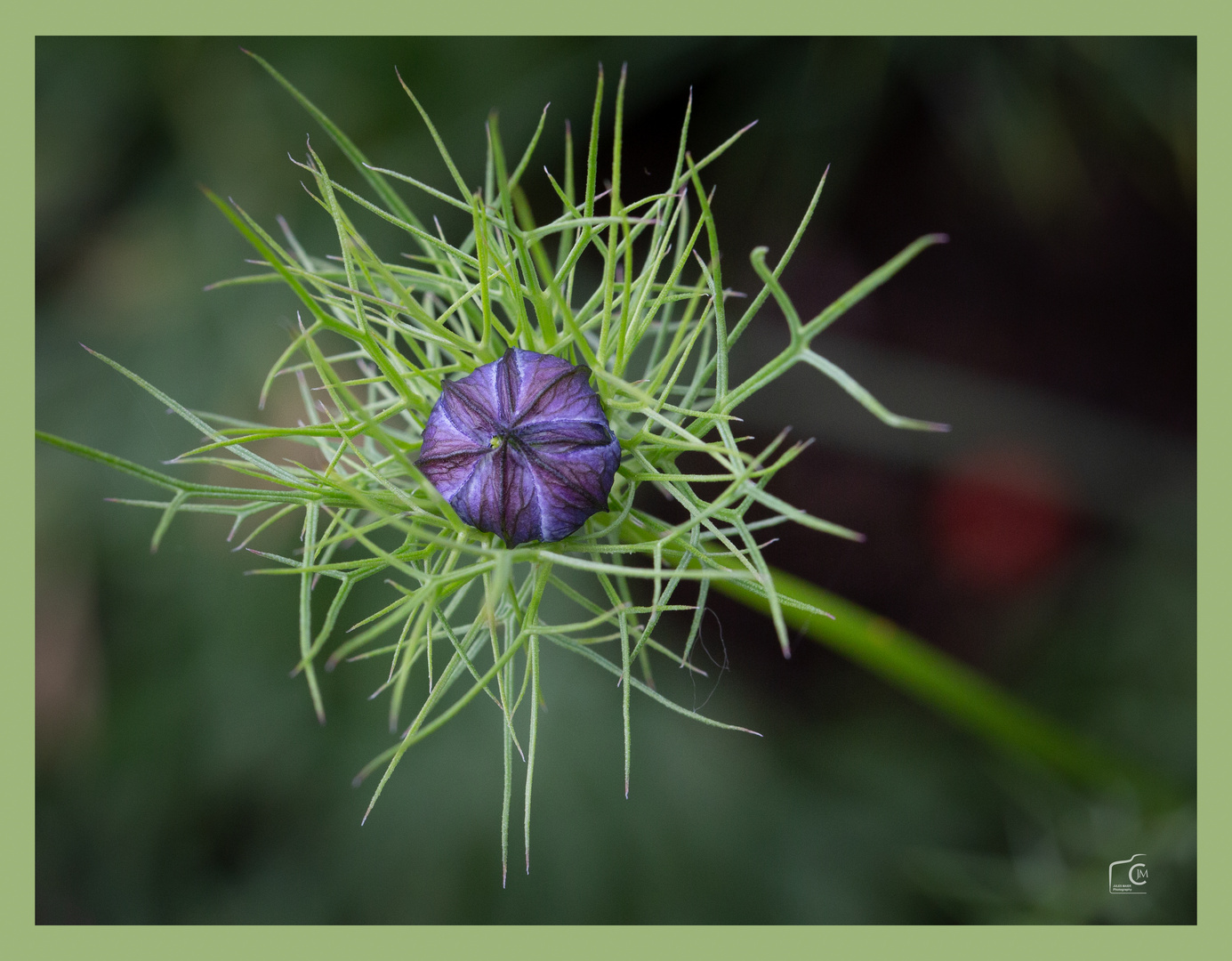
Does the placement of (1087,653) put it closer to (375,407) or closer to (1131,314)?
(1131,314)

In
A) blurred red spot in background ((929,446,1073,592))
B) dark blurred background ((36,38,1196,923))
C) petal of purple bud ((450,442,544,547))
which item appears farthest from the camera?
blurred red spot in background ((929,446,1073,592))

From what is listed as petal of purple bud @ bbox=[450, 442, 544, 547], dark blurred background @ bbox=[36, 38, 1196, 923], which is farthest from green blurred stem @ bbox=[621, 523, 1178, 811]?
dark blurred background @ bbox=[36, 38, 1196, 923]

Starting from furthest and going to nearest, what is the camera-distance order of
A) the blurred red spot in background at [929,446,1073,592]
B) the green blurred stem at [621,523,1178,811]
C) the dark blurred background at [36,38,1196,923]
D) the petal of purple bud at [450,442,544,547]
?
1. the blurred red spot in background at [929,446,1073,592]
2. the dark blurred background at [36,38,1196,923]
3. the green blurred stem at [621,523,1178,811]
4. the petal of purple bud at [450,442,544,547]

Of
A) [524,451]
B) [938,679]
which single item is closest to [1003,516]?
[938,679]

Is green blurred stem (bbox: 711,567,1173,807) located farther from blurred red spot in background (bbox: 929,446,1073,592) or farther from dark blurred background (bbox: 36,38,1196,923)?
blurred red spot in background (bbox: 929,446,1073,592)

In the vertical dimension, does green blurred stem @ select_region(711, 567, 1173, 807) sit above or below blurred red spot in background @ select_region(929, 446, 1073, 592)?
below

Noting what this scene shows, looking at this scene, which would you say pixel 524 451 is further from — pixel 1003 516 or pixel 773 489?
pixel 1003 516

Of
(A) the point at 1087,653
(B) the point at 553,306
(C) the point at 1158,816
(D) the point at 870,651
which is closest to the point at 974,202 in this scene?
(A) the point at 1087,653

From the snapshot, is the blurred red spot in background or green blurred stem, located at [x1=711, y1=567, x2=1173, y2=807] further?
the blurred red spot in background
